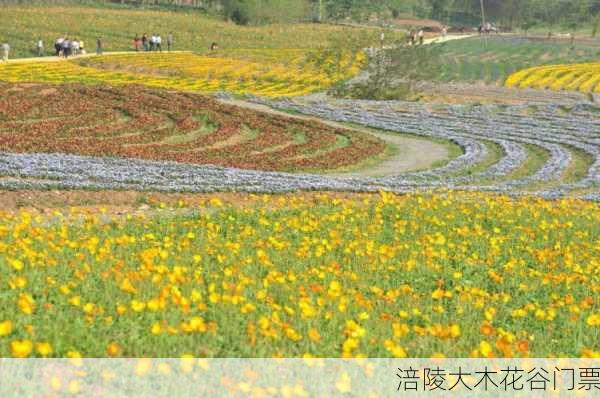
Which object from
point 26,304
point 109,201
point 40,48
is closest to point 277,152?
point 109,201

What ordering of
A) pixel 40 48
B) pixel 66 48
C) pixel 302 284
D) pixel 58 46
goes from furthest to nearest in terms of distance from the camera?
pixel 58 46 < pixel 40 48 < pixel 66 48 < pixel 302 284

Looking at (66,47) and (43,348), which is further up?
(43,348)

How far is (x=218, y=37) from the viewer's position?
10050cm

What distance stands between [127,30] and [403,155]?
219 feet

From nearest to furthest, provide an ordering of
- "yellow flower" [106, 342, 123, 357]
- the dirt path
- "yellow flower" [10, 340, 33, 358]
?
"yellow flower" [10, 340, 33, 358]
"yellow flower" [106, 342, 123, 357]
the dirt path

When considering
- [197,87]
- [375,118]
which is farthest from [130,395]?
[197,87]

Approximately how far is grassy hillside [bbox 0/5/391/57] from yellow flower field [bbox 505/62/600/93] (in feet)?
47.8

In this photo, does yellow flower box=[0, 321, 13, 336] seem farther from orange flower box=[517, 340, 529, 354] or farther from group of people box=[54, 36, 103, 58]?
group of people box=[54, 36, 103, 58]

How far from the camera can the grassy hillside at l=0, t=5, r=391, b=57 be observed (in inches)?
3244

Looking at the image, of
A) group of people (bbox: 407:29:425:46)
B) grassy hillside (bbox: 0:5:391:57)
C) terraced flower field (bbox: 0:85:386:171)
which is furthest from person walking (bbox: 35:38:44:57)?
terraced flower field (bbox: 0:85:386:171)

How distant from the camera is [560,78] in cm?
7519

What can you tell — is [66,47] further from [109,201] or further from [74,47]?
[109,201]

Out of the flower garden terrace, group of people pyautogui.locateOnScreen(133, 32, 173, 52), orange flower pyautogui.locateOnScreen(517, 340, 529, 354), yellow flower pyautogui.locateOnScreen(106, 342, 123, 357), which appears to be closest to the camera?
yellow flower pyautogui.locateOnScreen(106, 342, 123, 357)

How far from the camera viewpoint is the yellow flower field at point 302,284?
840 cm
